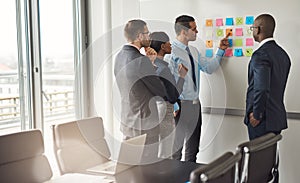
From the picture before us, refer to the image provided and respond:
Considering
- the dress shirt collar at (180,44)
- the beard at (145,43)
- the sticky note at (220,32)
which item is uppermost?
the sticky note at (220,32)

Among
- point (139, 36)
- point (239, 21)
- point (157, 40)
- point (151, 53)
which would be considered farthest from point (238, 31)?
point (139, 36)

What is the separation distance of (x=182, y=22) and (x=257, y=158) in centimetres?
216

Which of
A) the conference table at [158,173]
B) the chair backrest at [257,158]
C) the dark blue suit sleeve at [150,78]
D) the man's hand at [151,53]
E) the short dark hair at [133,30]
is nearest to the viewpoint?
the chair backrest at [257,158]

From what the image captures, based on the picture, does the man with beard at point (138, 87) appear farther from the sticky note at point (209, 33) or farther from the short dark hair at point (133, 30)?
the sticky note at point (209, 33)

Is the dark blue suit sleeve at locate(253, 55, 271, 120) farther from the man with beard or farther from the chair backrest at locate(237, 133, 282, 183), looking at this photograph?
the chair backrest at locate(237, 133, 282, 183)

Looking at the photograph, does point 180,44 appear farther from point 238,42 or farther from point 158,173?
point 158,173

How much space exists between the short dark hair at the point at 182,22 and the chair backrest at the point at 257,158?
1.94m

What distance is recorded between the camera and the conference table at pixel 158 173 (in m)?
2.22

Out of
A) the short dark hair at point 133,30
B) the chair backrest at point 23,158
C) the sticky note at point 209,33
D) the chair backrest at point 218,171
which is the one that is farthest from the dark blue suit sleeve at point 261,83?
the chair backrest at point 23,158

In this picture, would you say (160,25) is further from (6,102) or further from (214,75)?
(6,102)

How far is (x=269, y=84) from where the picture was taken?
10.9ft

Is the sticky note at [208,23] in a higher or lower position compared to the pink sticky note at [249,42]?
higher

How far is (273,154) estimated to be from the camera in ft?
7.81

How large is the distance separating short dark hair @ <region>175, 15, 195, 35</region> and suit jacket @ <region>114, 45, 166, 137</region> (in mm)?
950
